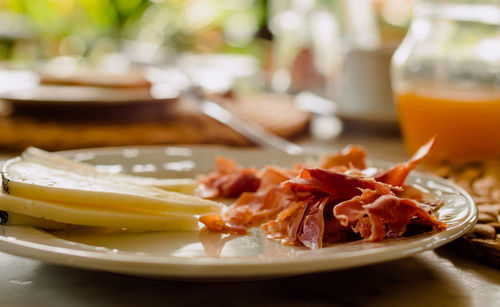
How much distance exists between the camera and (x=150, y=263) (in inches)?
23.3

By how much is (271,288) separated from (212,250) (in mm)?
78

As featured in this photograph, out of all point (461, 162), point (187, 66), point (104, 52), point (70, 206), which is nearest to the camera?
point (70, 206)

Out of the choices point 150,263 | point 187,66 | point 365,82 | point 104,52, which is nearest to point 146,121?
point 365,82

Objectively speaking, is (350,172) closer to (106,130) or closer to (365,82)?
(106,130)

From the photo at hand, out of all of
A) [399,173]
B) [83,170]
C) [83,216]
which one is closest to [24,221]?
[83,216]

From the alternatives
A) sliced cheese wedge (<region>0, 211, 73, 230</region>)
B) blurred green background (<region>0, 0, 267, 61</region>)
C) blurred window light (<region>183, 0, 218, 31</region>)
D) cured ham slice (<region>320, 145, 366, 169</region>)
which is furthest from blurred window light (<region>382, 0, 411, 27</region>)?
blurred window light (<region>183, 0, 218, 31</region>)

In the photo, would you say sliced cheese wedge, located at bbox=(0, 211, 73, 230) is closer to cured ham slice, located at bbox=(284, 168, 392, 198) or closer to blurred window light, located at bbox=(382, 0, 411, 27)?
cured ham slice, located at bbox=(284, 168, 392, 198)

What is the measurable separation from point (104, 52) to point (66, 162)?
162 inches

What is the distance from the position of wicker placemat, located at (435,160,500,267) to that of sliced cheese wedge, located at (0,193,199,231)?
14.9 inches

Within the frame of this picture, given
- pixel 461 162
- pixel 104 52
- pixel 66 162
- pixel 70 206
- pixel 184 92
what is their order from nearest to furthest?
1. pixel 70 206
2. pixel 66 162
3. pixel 461 162
4. pixel 184 92
5. pixel 104 52

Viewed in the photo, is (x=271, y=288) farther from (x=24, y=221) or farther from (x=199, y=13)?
(x=199, y=13)

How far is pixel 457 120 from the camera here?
1478 mm

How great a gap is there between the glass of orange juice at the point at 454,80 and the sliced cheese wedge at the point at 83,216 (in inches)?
34.1

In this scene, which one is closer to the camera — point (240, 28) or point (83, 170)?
point (83, 170)
